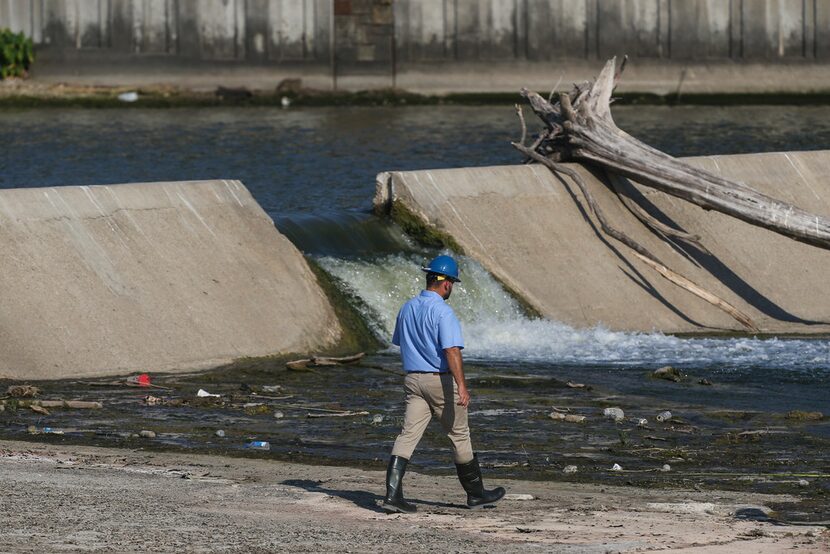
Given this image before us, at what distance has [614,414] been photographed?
13938 mm

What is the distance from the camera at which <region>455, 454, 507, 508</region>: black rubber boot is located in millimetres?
10375

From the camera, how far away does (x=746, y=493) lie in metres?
11.1

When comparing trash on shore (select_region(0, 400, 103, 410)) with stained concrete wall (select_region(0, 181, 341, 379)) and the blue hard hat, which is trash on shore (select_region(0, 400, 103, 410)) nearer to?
stained concrete wall (select_region(0, 181, 341, 379))

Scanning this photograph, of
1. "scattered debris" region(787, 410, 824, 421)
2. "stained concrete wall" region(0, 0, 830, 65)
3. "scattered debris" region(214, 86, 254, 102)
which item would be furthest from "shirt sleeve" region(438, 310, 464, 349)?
"stained concrete wall" region(0, 0, 830, 65)

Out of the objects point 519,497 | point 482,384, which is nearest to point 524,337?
point 482,384

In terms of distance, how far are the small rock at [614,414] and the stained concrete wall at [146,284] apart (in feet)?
12.8

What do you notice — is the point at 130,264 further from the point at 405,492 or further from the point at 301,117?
the point at 301,117

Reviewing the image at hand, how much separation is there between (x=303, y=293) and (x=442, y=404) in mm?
7331

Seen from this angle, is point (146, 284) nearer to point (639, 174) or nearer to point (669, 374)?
point (669, 374)

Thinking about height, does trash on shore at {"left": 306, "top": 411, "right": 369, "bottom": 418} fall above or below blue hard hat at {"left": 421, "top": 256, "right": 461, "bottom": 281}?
below

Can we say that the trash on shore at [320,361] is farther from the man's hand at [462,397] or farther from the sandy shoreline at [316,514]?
the man's hand at [462,397]

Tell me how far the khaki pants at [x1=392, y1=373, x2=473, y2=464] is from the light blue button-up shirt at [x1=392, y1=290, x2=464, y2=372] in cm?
8

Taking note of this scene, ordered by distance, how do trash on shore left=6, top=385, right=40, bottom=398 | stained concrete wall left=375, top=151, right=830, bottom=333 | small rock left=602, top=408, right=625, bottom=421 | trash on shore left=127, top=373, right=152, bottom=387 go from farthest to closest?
stained concrete wall left=375, top=151, right=830, bottom=333, trash on shore left=127, top=373, right=152, bottom=387, trash on shore left=6, top=385, right=40, bottom=398, small rock left=602, top=408, right=625, bottom=421

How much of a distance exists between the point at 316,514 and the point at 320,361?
6.02m
